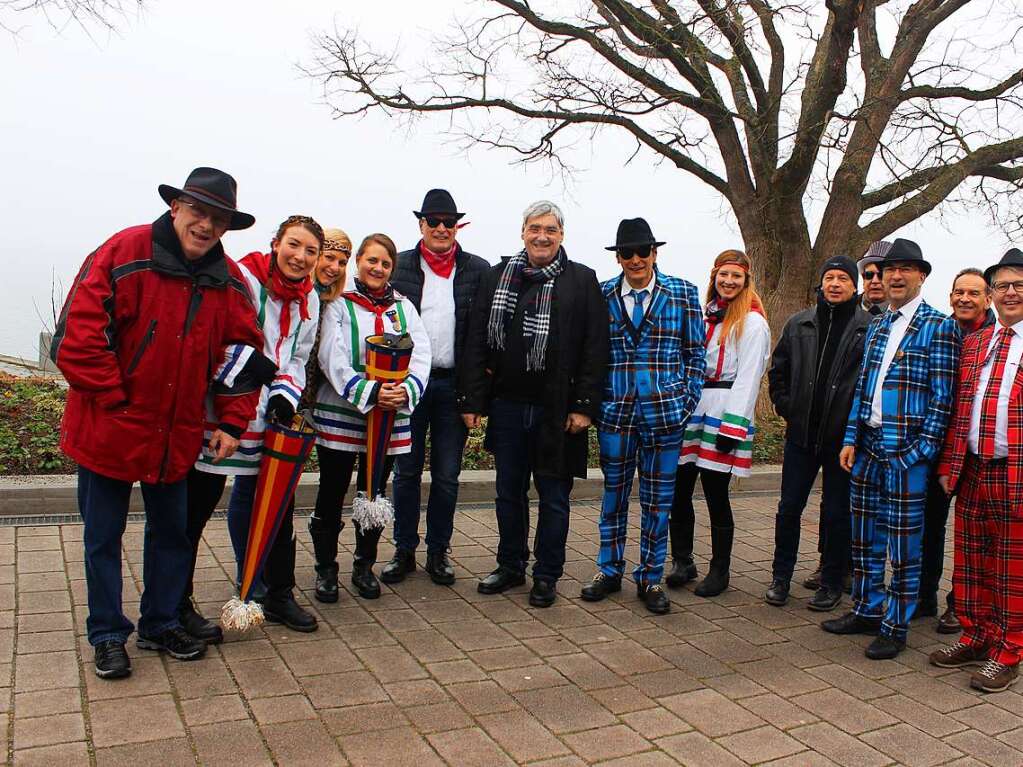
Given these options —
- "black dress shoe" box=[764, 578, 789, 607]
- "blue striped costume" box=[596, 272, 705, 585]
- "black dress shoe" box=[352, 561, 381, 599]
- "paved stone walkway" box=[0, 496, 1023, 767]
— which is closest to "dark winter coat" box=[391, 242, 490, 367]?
"blue striped costume" box=[596, 272, 705, 585]

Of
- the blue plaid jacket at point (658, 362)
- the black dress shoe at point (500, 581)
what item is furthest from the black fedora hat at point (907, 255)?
the black dress shoe at point (500, 581)

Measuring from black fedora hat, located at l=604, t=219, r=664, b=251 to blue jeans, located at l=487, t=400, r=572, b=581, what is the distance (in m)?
0.99

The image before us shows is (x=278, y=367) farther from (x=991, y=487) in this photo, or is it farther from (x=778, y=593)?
(x=991, y=487)

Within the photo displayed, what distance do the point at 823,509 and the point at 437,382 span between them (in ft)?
7.80

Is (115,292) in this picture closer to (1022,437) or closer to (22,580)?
(22,580)

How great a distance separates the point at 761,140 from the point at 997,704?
8.63m

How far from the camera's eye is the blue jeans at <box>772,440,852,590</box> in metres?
5.17

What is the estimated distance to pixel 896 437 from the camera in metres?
4.46

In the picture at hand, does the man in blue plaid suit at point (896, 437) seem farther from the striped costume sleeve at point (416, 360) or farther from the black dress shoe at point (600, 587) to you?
the striped costume sleeve at point (416, 360)

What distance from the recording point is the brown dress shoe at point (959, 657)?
14.4 ft

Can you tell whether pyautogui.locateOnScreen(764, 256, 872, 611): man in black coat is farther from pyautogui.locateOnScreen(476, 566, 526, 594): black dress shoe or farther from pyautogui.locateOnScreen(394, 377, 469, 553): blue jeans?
pyautogui.locateOnScreen(394, 377, 469, 553): blue jeans

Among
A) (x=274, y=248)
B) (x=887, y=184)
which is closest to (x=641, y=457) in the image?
(x=274, y=248)

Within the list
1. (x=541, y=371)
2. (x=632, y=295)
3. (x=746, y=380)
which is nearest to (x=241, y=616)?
(x=541, y=371)

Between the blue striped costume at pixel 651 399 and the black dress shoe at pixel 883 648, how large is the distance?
114cm
